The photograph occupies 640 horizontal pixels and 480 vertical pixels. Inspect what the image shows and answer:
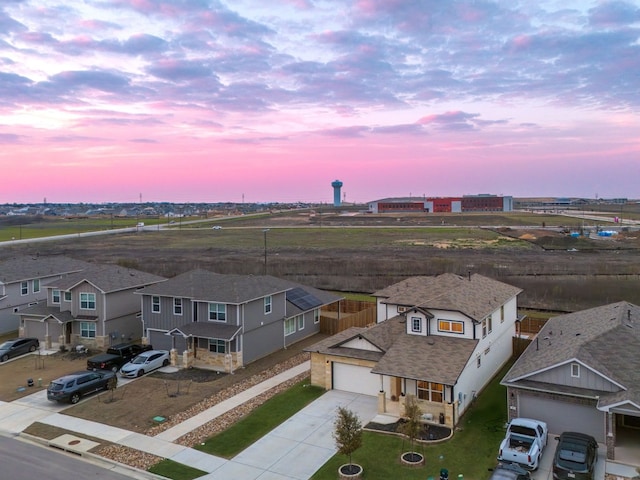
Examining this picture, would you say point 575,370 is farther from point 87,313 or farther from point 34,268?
point 34,268

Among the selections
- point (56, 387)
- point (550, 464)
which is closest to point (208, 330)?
point (56, 387)

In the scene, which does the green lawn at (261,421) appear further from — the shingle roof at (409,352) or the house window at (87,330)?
the house window at (87,330)

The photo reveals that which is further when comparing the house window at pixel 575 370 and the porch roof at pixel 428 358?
the porch roof at pixel 428 358

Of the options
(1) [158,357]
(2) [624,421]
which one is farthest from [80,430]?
(2) [624,421]

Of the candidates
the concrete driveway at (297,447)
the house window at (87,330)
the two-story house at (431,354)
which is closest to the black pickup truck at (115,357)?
the house window at (87,330)

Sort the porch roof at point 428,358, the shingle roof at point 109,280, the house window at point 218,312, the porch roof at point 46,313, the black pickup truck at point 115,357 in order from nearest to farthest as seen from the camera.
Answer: the porch roof at point 428,358 < the black pickup truck at point 115,357 < the house window at point 218,312 < the porch roof at point 46,313 < the shingle roof at point 109,280

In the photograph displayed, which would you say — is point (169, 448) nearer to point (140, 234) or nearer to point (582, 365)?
point (582, 365)
